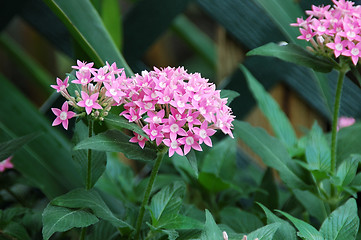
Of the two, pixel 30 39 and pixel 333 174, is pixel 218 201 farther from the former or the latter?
pixel 30 39

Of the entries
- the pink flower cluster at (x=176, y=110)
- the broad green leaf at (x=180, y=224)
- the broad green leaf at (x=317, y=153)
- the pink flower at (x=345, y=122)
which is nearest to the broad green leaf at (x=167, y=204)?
the broad green leaf at (x=180, y=224)

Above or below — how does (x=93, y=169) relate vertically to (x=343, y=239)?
above

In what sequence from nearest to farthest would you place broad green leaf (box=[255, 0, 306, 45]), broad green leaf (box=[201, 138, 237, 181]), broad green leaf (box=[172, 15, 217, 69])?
broad green leaf (box=[255, 0, 306, 45]) < broad green leaf (box=[201, 138, 237, 181]) < broad green leaf (box=[172, 15, 217, 69])

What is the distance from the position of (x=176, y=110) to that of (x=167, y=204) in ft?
0.50

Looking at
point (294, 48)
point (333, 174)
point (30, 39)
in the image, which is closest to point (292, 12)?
point (294, 48)

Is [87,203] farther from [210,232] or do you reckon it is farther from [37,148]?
[37,148]

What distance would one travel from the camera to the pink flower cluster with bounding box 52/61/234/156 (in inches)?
20.1

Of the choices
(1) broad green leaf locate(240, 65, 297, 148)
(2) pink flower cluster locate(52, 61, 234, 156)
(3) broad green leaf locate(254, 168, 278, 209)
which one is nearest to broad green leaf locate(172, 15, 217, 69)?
(1) broad green leaf locate(240, 65, 297, 148)

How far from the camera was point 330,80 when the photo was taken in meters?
1.06

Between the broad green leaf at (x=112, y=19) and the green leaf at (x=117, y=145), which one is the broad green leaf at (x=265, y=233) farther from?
the broad green leaf at (x=112, y=19)

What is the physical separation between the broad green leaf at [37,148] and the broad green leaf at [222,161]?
0.24 m

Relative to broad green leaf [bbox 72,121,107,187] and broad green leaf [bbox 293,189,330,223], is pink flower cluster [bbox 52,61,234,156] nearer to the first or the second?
broad green leaf [bbox 72,121,107,187]

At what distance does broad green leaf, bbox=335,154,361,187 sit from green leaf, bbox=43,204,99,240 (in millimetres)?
338

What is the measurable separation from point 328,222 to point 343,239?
0.03m
